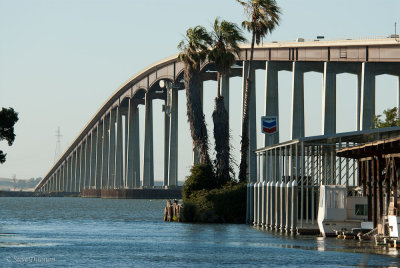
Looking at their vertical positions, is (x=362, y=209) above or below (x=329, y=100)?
below

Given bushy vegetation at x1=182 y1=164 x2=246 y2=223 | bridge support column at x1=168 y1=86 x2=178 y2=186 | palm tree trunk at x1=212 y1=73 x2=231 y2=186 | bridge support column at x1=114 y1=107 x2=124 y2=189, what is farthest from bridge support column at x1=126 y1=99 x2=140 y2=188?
bushy vegetation at x1=182 y1=164 x2=246 y2=223

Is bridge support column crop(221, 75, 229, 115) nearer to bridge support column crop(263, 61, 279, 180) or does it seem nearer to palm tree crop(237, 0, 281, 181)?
bridge support column crop(263, 61, 279, 180)

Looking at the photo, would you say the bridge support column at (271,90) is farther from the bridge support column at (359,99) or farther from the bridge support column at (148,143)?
the bridge support column at (148,143)

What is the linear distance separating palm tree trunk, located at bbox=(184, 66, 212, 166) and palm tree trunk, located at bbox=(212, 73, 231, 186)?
0.90 metres

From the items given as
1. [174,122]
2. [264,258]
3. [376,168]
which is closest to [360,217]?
[376,168]

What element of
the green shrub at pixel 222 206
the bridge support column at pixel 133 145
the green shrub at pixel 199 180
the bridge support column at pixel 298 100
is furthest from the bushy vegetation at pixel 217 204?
the bridge support column at pixel 133 145

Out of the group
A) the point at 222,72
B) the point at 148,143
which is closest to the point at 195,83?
the point at 222,72

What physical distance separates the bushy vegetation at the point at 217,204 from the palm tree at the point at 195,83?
553 cm

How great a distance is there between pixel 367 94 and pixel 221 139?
14962 mm

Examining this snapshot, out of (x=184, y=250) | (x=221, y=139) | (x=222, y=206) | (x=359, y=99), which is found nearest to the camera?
(x=184, y=250)

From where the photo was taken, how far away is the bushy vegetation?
252ft

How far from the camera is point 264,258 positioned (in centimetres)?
4238

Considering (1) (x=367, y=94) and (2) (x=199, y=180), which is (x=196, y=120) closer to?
(2) (x=199, y=180)

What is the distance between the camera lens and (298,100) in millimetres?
104000
